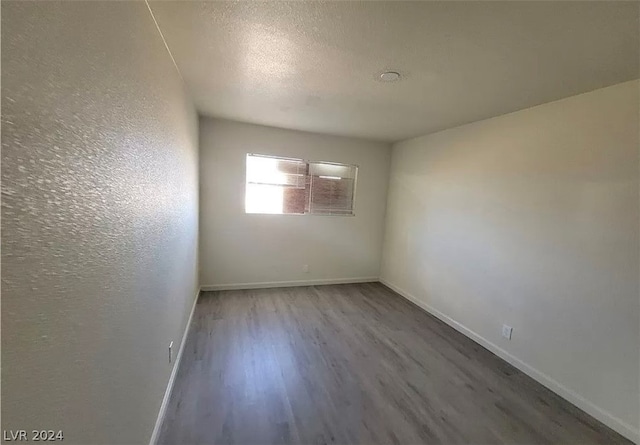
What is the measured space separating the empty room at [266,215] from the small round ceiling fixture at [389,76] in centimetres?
4

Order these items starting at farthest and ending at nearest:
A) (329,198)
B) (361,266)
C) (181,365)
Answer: (361,266) → (329,198) → (181,365)

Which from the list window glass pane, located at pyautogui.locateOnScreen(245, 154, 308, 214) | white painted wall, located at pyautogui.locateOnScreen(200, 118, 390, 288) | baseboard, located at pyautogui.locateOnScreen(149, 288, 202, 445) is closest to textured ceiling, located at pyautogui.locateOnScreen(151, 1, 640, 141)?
white painted wall, located at pyautogui.locateOnScreen(200, 118, 390, 288)

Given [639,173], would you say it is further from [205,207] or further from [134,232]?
[205,207]

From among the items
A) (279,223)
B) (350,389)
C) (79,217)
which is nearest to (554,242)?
(350,389)

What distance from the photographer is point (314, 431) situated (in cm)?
171

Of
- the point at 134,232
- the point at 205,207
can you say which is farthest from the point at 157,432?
the point at 205,207

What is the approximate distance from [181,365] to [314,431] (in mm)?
1252

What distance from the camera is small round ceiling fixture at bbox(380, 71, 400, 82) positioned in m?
1.95

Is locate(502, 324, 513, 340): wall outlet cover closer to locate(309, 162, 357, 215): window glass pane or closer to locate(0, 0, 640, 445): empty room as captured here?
locate(0, 0, 640, 445): empty room

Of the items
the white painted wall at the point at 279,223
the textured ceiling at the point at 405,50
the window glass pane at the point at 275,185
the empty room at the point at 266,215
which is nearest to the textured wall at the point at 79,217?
the empty room at the point at 266,215

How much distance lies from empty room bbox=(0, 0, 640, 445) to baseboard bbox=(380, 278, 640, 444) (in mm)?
19

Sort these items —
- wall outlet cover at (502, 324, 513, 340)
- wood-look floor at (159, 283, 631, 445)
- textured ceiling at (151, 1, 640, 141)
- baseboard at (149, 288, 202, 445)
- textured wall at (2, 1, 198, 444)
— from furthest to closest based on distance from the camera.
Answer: wall outlet cover at (502, 324, 513, 340) < wood-look floor at (159, 283, 631, 445) < baseboard at (149, 288, 202, 445) < textured ceiling at (151, 1, 640, 141) < textured wall at (2, 1, 198, 444)

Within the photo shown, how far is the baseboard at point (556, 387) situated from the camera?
1854 millimetres

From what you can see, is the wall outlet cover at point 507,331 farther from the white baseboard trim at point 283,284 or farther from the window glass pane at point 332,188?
the window glass pane at point 332,188
